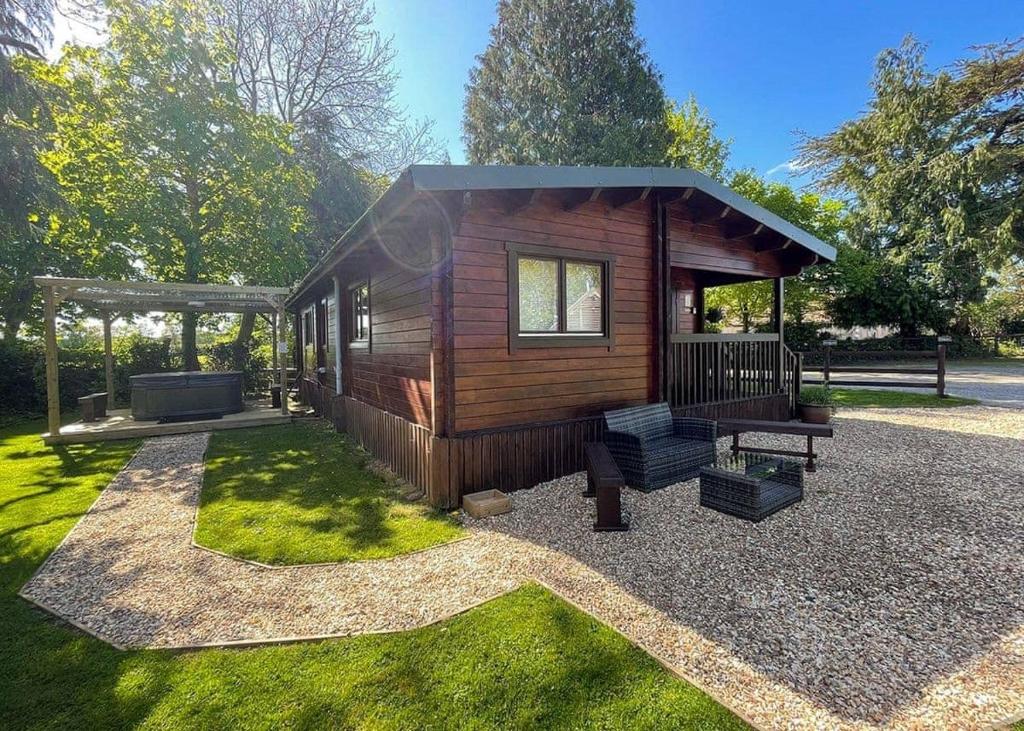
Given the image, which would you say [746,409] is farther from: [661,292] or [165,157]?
[165,157]

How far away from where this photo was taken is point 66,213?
28.4 ft

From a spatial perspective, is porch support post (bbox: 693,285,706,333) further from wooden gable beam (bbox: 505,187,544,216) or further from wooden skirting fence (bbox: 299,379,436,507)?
wooden skirting fence (bbox: 299,379,436,507)

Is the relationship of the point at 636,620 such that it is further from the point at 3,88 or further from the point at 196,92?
the point at 196,92

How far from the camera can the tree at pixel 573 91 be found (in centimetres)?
1858

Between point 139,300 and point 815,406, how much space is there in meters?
13.9

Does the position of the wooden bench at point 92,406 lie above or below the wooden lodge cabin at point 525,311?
below

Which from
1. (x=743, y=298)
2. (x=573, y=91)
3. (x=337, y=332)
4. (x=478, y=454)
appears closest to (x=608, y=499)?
(x=478, y=454)

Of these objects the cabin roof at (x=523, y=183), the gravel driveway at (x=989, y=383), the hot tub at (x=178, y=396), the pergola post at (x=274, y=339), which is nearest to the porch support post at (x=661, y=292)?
the cabin roof at (x=523, y=183)

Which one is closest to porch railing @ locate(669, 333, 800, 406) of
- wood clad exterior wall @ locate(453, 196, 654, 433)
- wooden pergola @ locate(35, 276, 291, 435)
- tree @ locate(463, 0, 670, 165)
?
wood clad exterior wall @ locate(453, 196, 654, 433)

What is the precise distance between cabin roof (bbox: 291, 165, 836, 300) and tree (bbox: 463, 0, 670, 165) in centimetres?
1365

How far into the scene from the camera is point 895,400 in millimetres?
10359

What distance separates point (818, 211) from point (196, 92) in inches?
945

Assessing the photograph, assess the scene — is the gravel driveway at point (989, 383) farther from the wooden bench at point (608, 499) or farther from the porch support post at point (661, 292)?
the wooden bench at point (608, 499)

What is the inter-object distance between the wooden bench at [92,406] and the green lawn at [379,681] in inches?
327
